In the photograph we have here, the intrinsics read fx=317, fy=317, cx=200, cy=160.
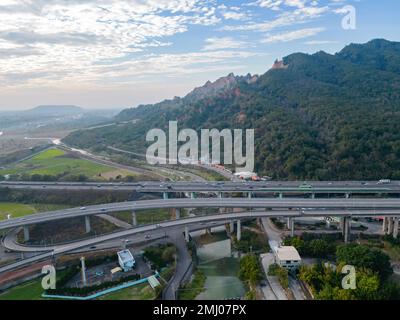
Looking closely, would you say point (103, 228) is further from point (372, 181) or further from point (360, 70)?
point (360, 70)

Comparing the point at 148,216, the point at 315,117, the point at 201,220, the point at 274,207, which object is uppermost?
the point at 315,117

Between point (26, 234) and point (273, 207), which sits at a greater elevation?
point (273, 207)

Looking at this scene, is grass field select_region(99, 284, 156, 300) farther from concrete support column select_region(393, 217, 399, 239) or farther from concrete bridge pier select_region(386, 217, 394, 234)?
concrete bridge pier select_region(386, 217, 394, 234)

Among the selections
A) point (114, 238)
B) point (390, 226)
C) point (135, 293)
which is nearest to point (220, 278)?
point (135, 293)

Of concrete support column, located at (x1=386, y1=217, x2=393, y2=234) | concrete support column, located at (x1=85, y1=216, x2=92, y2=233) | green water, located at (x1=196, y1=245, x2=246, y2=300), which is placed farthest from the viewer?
concrete support column, located at (x1=85, y1=216, x2=92, y2=233)

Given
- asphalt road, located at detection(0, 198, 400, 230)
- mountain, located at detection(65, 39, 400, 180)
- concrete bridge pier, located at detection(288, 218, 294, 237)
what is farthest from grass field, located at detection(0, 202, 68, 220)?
mountain, located at detection(65, 39, 400, 180)

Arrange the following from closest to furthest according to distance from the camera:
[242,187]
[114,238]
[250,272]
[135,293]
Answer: [135,293]
[250,272]
[114,238]
[242,187]

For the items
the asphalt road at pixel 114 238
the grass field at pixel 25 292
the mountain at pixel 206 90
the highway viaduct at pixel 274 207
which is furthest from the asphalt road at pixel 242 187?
the mountain at pixel 206 90

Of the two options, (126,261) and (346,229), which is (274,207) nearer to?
(346,229)
